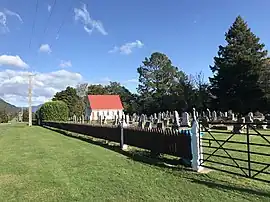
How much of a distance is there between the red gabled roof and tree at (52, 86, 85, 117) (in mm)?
4685

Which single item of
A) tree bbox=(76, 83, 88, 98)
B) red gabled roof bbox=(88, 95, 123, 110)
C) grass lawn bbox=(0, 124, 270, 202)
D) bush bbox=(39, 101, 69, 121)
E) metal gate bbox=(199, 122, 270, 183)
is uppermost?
tree bbox=(76, 83, 88, 98)

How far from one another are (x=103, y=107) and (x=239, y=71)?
43.6 metres

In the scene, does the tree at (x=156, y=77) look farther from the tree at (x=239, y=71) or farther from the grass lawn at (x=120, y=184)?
the grass lawn at (x=120, y=184)

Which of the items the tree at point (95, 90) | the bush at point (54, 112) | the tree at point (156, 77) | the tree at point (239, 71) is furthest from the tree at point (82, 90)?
the tree at point (239, 71)

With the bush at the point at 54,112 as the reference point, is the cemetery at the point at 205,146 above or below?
below

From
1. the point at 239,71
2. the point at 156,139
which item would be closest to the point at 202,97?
the point at 239,71

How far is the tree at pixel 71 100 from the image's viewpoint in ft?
261

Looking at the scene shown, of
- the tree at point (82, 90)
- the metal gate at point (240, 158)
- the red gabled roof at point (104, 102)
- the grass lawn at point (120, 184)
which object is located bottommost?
the grass lawn at point (120, 184)

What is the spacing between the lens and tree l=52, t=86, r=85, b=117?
79438 millimetres

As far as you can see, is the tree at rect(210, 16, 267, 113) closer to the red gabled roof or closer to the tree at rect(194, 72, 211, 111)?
the tree at rect(194, 72, 211, 111)

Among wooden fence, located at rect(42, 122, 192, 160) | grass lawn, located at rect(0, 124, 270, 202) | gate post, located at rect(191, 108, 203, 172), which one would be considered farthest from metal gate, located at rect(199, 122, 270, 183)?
wooden fence, located at rect(42, 122, 192, 160)

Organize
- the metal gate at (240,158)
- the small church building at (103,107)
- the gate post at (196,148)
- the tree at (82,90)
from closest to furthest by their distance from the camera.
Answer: the metal gate at (240,158) < the gate post at (196,148) < the small church building at (103,107) < the tree at (82,90)

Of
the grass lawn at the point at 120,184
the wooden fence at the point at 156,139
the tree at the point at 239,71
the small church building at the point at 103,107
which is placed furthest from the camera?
the small church building at the point at 103,107

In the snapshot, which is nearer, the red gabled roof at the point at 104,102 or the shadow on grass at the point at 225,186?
the shadow on grass at the point at 225,186
